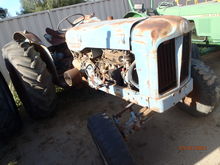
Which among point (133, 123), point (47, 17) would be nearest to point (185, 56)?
point (133, 123)

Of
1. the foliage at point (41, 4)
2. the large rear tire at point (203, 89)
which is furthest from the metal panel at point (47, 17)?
the foliage at point (41, 4)

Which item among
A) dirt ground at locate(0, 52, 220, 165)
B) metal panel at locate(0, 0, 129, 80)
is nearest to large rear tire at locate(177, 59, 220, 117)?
dirt ground at locate(0, 52, 220, 165)

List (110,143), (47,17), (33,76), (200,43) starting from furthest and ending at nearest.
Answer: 1. (47,17)
2. (200,43)
3. (33,76)
4. (110,143)

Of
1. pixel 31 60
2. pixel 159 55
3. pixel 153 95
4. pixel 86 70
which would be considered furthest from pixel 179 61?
pixel 31 60

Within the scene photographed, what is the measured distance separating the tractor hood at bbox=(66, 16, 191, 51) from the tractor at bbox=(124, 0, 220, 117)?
2.42 ft

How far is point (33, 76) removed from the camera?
313 cm

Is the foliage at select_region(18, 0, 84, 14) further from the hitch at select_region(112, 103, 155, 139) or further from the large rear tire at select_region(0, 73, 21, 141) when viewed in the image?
the hitch at select_region(112, 103, 155, 139)

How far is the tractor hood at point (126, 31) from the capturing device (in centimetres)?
198

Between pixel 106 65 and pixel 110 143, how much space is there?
102 centimetres

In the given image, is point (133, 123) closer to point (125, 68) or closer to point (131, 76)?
point (131, 76)

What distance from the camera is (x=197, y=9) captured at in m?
4.57

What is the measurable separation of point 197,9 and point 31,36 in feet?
10.7

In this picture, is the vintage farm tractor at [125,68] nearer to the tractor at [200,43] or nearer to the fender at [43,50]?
the tractor at [200,43]

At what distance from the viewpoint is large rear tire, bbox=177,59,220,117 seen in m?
2.69
